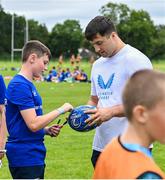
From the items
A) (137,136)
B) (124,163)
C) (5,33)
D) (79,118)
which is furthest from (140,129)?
(5,33)

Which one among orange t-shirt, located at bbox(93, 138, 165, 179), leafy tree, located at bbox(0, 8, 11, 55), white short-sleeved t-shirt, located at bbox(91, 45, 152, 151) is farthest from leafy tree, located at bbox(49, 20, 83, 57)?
orange t-shirt, located at bbox(93, 138, 165, 179)

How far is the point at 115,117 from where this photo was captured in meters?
5.94

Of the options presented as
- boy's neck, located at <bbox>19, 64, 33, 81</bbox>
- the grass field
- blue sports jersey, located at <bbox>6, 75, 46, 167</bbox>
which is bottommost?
the grass field

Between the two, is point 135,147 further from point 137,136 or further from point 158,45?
point 158,45

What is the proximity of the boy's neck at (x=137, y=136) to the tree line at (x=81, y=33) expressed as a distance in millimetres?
107749

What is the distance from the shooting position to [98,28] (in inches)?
226

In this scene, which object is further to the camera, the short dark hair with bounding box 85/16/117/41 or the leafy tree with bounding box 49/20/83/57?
the leafy tree with bounding box 49/20/83/57

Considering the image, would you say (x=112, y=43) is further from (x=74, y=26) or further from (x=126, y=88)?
(x=74, y=26)

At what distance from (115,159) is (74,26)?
12008cm

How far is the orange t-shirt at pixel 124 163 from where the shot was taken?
9.25 ft

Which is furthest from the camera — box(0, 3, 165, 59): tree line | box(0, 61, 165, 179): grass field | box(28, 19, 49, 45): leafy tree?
box(28, 19, 49, 45): leafy tree

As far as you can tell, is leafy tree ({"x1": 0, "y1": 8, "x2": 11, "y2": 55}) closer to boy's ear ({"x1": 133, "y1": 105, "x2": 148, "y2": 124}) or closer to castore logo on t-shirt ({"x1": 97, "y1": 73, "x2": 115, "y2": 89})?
castore logo on t-shirt ({"x1": 97, "y1": 73, "x2": 115, "y2": 89})

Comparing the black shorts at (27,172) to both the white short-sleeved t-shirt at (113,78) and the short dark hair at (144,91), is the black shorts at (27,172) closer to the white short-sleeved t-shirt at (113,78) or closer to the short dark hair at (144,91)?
the white short-sleeved t-shirt at (113,78)

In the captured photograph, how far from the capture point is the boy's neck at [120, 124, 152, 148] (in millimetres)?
2911
